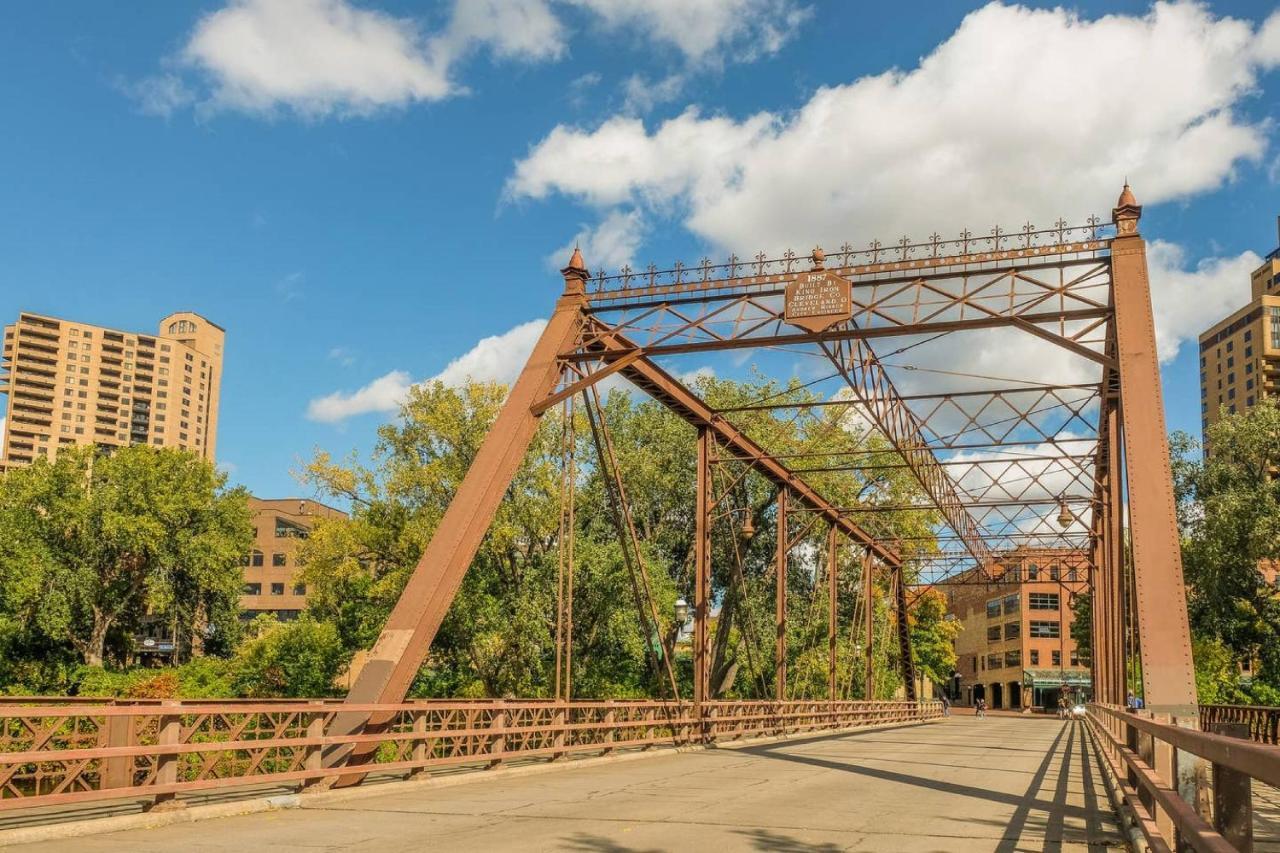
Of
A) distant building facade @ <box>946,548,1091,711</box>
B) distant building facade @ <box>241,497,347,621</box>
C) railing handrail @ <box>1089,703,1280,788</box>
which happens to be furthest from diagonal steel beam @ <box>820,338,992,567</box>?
distant building facade @ <box>241,497,347,621</box>

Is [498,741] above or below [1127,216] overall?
below

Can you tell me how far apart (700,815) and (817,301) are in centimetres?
1011

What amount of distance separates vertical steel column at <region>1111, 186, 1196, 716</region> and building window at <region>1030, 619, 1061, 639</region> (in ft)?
310

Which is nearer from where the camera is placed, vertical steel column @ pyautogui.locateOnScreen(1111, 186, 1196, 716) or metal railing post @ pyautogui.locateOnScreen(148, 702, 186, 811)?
metal railing post @ pyautogui.locateOnScreen(148, 702, 186, 811)

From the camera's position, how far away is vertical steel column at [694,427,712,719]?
24906mm

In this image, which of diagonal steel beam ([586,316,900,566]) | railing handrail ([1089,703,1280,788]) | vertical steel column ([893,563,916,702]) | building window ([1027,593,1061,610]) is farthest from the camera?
building window ([1027,593,1061,610])

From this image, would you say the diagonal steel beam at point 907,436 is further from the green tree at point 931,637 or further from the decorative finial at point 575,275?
the green tree at point 931,637

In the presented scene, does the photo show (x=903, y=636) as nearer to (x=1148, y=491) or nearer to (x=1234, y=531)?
(x=1234, y=531)

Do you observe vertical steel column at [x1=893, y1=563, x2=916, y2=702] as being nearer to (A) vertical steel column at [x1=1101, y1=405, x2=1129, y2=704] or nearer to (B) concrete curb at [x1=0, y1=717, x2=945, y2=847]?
(A) vertical steel column at [x1=1101, y1=405, x2=1129, y2=704]

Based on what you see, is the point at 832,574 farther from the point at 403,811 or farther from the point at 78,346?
the point at 78,346

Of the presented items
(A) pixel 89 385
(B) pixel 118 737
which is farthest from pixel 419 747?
(A) pixel 89 385

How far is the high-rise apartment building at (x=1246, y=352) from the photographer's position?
470 ft

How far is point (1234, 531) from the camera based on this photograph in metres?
45.4

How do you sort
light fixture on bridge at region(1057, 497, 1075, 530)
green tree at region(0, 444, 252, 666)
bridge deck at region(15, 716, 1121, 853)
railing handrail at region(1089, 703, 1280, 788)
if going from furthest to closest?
green tree at region(0, 444, 252, 666) < light fixture on bridge at region(1057, 497, 1075, 530) < bridge deck at region(15, 716, 1121, 853) < railing handrail at region(1089, 703, 1280, 788)
